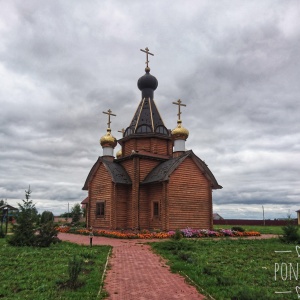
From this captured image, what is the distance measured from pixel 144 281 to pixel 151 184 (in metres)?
15.2

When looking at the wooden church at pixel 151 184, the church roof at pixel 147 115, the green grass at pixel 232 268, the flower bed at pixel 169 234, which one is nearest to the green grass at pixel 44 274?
the green grass at pixel 232 268

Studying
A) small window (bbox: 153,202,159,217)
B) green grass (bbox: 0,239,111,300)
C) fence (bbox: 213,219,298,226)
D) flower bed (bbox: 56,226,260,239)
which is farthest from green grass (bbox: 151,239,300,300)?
fence (bbox: 213,219,298,226)

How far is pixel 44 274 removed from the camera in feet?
28.4

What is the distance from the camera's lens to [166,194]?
21594 millimetres

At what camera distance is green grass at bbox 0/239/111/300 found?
6.87 metres

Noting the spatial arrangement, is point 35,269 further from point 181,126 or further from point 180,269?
Answer: point 181,126

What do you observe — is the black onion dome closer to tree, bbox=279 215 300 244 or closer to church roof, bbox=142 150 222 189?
church roof, bbox=142 150 222 189

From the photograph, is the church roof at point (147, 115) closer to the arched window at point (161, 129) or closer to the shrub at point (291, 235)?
the arched window at point (161, 129)

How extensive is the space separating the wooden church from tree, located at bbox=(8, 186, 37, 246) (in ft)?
27.0

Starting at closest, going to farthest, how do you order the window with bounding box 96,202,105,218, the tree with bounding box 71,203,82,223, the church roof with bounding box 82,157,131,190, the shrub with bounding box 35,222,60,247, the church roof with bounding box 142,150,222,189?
the shrub with bounding box 35,222,60,247, the church roof with bounding box 142,150,222,189, the church roof with bounding box 82,157,131,190, the window with bounding box 96,202,105,218, the tree with bounding box 71,203,82,223

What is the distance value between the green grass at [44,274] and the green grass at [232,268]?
2.42 m

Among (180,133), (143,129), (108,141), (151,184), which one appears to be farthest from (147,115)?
(151,184)

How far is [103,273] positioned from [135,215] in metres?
14.1

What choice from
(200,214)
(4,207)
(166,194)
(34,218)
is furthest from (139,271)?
(4,207)
